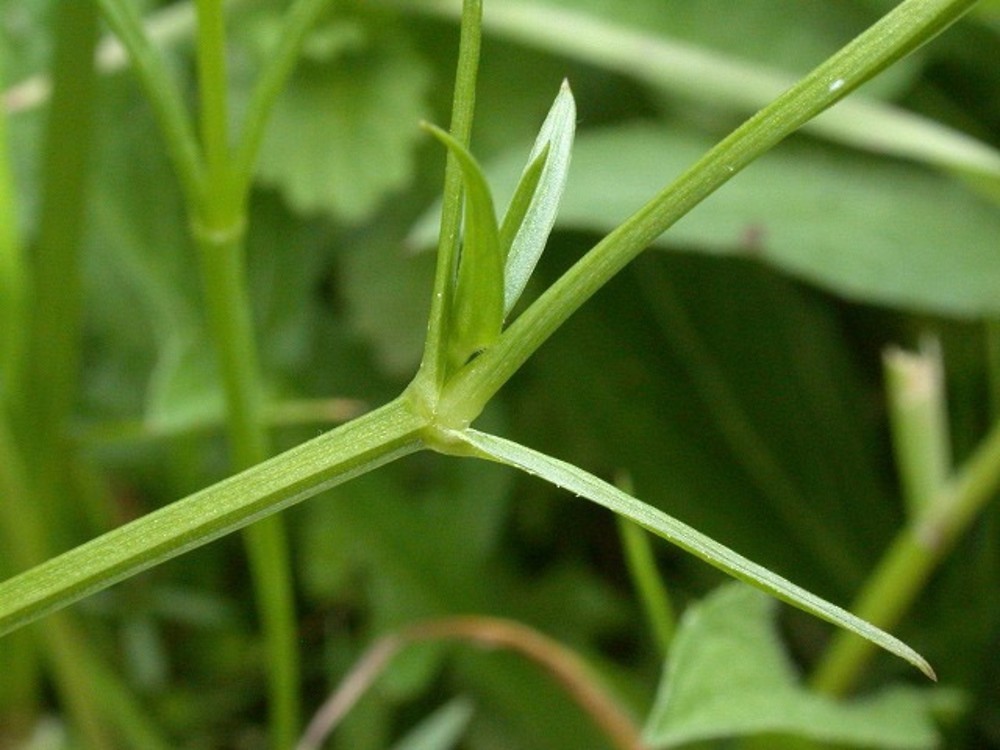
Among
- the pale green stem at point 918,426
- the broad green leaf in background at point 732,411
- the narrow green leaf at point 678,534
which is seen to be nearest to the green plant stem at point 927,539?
the pale green stem at point 918,426

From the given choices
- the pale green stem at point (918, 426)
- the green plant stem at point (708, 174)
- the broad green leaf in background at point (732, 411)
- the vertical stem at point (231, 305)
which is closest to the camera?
the green plant stem at point (708, 174)

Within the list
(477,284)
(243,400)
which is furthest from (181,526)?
(243,400)

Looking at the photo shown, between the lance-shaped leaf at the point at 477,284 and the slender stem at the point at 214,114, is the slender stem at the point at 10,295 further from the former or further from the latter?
the lance-shaped leaf at the point at 477,284

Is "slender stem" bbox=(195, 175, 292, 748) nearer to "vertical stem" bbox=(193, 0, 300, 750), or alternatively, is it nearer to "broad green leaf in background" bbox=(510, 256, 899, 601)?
"vertical stem" bbox=(193, 0, 300, 750)

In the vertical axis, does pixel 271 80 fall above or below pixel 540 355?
above

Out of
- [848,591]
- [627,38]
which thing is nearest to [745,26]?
[627,38]

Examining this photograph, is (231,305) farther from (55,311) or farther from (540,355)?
(540,355)

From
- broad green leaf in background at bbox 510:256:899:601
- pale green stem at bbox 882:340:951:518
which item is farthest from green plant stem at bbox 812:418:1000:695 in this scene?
broad green leaf in background at bbox 510:256:899:601
